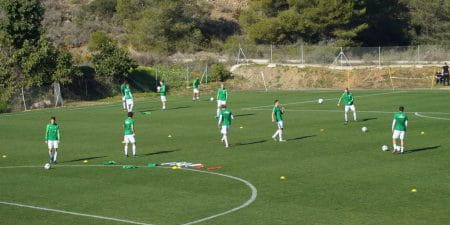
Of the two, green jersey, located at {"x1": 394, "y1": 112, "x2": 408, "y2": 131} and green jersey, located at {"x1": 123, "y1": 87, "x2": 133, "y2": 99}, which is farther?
green jersey, located at {"x1": 123, "y1": 87, "x2": 133, "y2": 99}

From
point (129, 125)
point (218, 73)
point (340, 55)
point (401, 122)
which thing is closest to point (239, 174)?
point (129, 125)

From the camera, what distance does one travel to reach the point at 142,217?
2091cm

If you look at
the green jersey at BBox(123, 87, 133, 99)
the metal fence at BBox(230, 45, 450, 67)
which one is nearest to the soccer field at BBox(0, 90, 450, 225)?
the green jersey at BBox(123, 87, 133, 99)

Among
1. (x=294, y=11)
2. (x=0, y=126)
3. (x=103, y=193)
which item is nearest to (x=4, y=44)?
(x=0, y=126)

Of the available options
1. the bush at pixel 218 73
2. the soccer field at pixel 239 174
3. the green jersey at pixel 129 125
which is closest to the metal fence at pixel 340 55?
the bush at pixel 218 73

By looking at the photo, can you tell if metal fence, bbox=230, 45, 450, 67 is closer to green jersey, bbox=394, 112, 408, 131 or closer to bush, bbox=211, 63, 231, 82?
bush, bbox=211, 63, 231, 82

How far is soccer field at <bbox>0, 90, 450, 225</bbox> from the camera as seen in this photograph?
2111 centimetres

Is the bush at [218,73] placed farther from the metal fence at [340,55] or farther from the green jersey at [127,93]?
the green jersey at [127,93]

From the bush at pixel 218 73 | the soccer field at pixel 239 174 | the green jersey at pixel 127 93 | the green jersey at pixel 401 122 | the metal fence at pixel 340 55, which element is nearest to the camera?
the soccer field at pixel 239 174

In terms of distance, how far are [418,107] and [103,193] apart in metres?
30.7

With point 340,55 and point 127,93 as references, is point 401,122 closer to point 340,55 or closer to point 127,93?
point 127,93

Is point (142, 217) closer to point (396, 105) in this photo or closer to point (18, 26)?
point (396, 105)

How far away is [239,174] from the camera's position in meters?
27.4

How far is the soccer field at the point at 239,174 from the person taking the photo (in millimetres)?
21109
